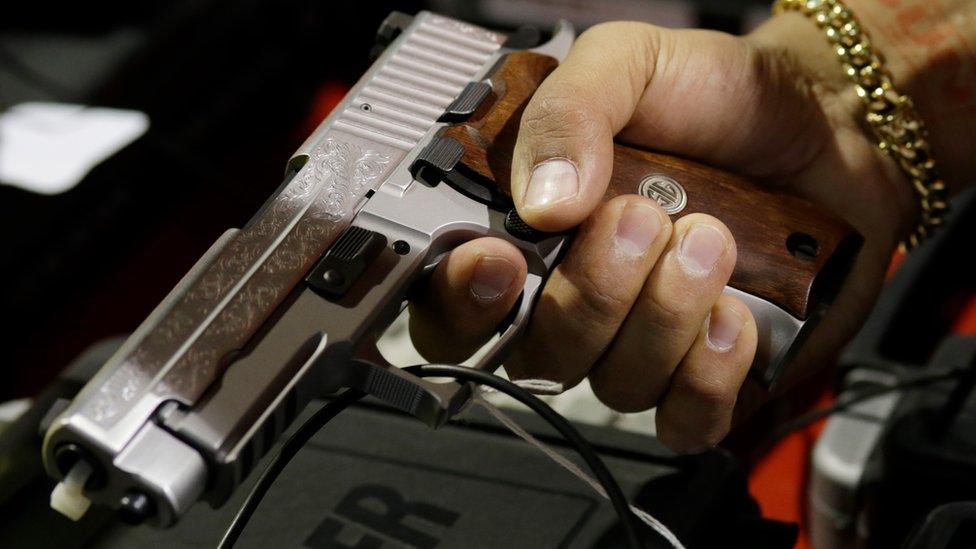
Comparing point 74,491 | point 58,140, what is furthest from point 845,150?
point 58,140

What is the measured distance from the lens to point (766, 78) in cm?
81

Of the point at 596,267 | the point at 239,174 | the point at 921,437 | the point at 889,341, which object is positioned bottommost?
the point at 239,174

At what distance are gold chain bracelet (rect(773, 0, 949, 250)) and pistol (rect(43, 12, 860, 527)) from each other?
0.27 metres

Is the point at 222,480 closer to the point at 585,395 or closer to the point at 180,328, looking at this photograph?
the point at 180,328

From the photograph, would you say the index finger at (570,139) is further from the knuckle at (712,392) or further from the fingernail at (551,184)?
the knuckle at (712,392)

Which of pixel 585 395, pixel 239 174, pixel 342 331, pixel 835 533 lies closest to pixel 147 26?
pixel 239 174

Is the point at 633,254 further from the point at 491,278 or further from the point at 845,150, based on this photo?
the point at 845,150

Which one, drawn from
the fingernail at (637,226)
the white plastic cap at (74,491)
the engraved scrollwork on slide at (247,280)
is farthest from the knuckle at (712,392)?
the white plastic cap at (74,491)

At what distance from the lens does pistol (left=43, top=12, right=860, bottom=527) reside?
1.46 ft

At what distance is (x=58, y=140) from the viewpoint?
47.6 inches

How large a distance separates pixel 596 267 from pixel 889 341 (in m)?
0.47

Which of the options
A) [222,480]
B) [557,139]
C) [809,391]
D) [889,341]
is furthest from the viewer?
[809,391]

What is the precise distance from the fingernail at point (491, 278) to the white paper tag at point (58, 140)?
78 cm

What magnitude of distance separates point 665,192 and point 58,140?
901mm
